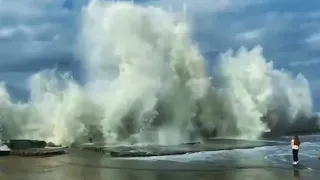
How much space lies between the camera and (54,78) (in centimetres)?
1814

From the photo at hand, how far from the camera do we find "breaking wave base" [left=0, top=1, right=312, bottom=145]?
18344 mm

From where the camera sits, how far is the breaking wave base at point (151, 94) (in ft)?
60.2

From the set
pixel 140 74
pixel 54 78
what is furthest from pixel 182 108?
pixel 54 78

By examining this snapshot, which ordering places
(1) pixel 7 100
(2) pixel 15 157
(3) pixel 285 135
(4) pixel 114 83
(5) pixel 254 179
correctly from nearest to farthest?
(5) pixel 254 179 < (2) pixel 15 157 < (1) pixel 7 100 < (4) pixel 114 83 < (3) pixel 285 135

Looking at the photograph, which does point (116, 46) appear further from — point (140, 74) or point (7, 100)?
point (7, 100)

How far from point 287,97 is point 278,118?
0.95 metres

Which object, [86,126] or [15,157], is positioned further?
[86,126]

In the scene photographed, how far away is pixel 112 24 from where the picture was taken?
63.8 ft

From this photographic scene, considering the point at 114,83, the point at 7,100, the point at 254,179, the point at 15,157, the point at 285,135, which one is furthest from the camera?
Result: the point at 285,135

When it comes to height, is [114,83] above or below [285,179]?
above

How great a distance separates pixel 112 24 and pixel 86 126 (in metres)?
4.14

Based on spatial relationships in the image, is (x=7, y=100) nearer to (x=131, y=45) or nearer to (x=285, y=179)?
(x=131, y=45)

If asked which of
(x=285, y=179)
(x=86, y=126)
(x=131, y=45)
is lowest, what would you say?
(x=285, y=179)

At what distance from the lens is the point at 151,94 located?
19094mm
